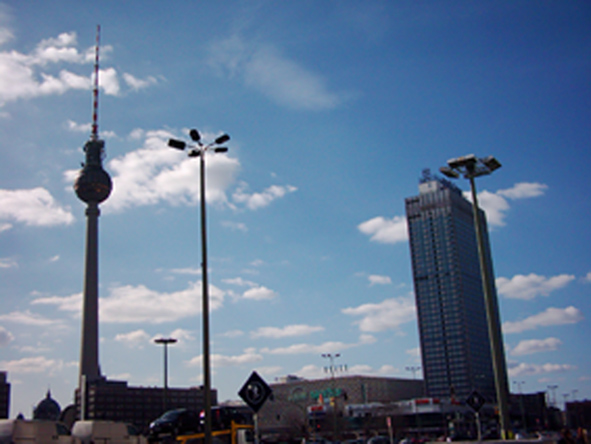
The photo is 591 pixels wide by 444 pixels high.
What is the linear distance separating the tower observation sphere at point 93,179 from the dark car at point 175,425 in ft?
456

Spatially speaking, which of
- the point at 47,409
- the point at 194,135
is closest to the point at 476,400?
the point at 194,135

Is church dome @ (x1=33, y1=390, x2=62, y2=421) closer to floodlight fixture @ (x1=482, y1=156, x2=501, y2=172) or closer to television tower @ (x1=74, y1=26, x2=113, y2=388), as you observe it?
television tower @ (x1=74, y1=26, x2=113, y2=388)

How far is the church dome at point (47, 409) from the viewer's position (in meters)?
186

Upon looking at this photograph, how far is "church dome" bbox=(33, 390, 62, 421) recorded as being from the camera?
611 feet

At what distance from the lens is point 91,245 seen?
158 meters

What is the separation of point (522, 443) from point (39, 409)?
19525cm

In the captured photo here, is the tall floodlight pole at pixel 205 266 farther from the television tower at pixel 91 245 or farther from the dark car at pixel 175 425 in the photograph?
the television tower at pixel 91 245

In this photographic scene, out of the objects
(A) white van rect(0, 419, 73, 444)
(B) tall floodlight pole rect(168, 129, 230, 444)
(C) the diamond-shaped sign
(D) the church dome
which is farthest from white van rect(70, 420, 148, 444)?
(D) the church dome

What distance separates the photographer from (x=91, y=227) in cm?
15900

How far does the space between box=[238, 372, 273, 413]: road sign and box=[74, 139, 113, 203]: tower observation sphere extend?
151180 millimetres

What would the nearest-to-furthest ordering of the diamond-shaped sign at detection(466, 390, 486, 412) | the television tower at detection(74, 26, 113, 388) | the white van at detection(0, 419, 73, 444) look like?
the white van at detection(0, 419, 73, 444) → the diamond-shaped sign at detection(466, 390, 486, 412) → the television tower at detection(74, 26, 113, 388)

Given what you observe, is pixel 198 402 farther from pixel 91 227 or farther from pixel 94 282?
pixel 91 227

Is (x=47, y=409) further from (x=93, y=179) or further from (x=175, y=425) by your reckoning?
(x=175, y=425)

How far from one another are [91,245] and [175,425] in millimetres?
137108
